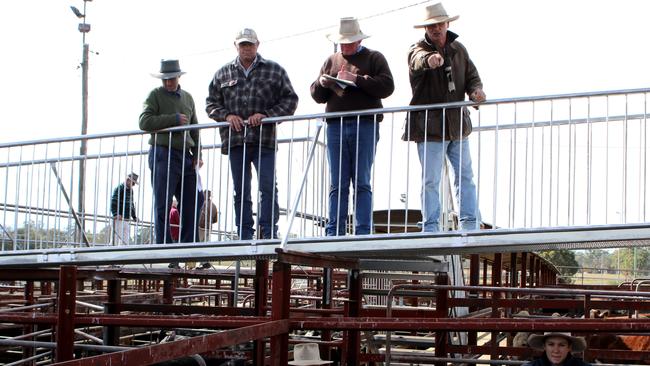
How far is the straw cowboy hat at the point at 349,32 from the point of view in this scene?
700 centimetres

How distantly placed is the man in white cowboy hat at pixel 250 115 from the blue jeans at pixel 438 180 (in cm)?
119

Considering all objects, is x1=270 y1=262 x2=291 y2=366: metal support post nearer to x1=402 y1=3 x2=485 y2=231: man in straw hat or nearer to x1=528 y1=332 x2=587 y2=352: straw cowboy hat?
x1=402 y1=3 x2=485 y2=231: man in straw hat

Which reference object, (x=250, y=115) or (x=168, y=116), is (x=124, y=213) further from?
(x=250, y=115)

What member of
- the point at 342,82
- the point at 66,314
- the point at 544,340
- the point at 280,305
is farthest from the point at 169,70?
the point at 544,340

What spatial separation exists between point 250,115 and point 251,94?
20 cm

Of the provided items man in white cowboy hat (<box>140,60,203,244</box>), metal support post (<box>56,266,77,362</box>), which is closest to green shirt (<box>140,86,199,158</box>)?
man in white cowboy hat (<box>140,60,203,244</box>)

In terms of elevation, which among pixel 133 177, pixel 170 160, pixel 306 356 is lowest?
pixel 306 356

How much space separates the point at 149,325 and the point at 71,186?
9.91ft

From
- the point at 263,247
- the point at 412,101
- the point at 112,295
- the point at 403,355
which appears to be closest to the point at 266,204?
the point at 263,247

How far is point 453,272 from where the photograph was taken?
10031 mm

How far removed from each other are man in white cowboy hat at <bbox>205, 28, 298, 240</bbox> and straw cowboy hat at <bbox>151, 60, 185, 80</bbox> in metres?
0.58

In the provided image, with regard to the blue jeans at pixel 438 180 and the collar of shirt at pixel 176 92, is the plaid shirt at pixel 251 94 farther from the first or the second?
the blue jeans at pixel 438 180

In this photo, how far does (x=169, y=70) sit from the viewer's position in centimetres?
809

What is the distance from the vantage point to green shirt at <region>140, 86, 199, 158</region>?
24.4 ft
